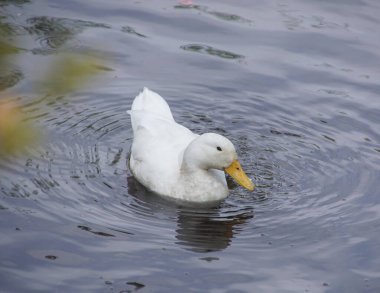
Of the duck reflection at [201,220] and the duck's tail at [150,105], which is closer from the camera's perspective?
the duck reflection at [201,220]

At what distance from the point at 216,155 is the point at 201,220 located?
2.13 feet

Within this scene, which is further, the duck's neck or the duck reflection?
the duck's neck

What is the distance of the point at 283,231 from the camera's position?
23.6 ft

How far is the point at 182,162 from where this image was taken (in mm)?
7965

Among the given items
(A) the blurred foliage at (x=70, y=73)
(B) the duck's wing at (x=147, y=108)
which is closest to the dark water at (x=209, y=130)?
(B) the duck's wing at (x=147, y=108)

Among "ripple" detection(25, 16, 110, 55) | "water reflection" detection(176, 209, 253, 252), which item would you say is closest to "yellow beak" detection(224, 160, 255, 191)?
"water reflection" detection(176, 209, 253, 252)

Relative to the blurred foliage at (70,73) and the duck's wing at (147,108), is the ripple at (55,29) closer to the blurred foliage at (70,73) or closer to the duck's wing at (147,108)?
the duck's wing at (147,108)

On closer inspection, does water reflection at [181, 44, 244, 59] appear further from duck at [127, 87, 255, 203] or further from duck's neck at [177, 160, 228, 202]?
duck's neck at [177, 160, 228, 202]

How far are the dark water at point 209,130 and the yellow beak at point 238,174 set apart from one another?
17cm

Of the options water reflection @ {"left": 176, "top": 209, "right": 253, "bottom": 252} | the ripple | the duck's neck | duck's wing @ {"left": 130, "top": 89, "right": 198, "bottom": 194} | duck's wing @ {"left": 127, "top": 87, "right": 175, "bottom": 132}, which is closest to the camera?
water reflection @ {"left": 176, "top": 209, "right": 253, "bottom": 252}

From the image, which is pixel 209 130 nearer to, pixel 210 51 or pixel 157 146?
pixel 157 146

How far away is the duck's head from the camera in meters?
7.70

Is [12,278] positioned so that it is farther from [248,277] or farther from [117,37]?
A: [117,37]

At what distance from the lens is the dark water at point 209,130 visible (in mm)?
6641
